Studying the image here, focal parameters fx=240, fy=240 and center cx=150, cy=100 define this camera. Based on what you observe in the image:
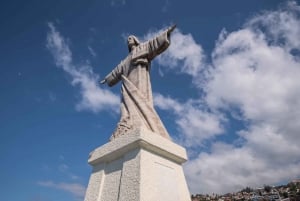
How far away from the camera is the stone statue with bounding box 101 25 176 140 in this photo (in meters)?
6.13

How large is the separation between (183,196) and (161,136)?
4.74 feet

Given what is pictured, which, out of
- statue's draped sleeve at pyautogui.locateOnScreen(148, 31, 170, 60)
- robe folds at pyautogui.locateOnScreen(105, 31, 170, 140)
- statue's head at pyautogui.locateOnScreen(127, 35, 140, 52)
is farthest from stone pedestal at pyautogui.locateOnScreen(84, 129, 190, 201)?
statue's head at pyautogui.locateOnScreen(127, 35, 140, 52)

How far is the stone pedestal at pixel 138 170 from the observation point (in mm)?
4764

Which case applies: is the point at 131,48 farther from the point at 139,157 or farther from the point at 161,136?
the point at 139,157

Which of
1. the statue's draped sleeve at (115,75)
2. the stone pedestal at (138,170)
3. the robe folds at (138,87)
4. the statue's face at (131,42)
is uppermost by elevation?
the statue's face at (131,42)

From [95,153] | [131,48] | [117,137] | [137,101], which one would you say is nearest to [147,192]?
[117,137]

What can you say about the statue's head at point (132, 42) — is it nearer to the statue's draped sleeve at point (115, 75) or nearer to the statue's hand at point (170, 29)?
the statue's draped sleeve at point (115, 75)

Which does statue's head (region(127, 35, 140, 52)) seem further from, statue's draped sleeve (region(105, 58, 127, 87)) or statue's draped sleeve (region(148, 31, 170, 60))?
statue's draped sleeve (region(148, 31, 170, 60))

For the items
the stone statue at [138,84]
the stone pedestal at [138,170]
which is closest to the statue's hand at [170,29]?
the stone statue at [138,84]

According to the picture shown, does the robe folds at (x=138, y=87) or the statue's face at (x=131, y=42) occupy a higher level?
the statue's face at (x=131, y=42)

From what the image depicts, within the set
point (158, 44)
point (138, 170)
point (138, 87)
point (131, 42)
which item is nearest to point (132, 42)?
point (131, 42)

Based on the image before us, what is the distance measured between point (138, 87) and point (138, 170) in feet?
9.30

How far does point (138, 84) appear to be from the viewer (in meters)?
7.07

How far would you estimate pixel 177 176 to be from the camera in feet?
18.7
